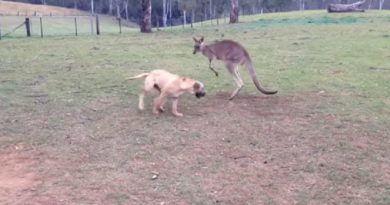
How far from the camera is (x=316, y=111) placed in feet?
27.5

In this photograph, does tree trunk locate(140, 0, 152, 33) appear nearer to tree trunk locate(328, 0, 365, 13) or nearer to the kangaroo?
tree trunk locate(328, 0, 365, 13)

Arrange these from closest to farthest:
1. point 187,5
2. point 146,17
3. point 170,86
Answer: point 170,86 < point 146,17 < point 187,5

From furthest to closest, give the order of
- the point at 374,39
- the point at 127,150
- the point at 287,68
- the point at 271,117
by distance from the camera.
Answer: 1. the point at 374,39
2. the point at 287,68
3. the point at 271,117
4. the point at 127,150

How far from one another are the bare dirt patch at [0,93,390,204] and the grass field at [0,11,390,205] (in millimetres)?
14

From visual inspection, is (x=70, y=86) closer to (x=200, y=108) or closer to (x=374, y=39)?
(x=200, y=108)

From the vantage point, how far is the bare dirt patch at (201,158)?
5.47 meters

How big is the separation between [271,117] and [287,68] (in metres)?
4.38

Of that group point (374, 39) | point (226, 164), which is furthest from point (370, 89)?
point (374, 39)

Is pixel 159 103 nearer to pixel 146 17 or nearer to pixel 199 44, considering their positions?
pixel 199 44

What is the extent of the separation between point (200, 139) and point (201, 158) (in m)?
0.67

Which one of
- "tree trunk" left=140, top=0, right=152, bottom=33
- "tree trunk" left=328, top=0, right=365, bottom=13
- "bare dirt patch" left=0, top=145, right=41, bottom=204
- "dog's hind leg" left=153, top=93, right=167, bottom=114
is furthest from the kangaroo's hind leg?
"tree trunk" left=328, top=0, right=365, bottom=13

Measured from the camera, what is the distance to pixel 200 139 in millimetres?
7027

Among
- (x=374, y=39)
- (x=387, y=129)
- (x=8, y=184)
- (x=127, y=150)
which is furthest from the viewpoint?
(x=374, y=39)

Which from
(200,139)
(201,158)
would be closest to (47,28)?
(200,139)
